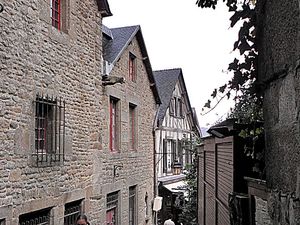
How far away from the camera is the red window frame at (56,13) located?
8359 mm

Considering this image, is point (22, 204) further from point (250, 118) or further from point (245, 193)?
point (250, 118)

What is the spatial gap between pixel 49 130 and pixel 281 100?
6561 millimetres

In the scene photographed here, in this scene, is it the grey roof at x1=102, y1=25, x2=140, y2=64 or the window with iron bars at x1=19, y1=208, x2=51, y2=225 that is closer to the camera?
the window with iron bars at x1=19, y1=208, x2=51, y2=225

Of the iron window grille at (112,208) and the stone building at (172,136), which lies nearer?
the iron window grille at (112,208)

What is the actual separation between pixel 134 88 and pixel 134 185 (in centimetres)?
324

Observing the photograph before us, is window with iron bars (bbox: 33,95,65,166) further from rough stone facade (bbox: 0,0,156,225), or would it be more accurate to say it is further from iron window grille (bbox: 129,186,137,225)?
iron window grille (bbox: 129,186,137,225)

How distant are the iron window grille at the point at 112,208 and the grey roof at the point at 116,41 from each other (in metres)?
3.84

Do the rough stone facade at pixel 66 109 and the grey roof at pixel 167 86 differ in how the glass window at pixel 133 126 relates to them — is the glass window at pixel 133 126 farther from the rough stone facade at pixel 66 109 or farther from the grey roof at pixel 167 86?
the grey roof at pixel 167 86

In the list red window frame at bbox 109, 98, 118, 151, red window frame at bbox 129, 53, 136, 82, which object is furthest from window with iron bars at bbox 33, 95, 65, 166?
red window frame at bbox 129, 53, 136, 82

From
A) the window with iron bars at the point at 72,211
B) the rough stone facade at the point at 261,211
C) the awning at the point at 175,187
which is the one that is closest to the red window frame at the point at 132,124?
the window with iron bars at the point at 72,211

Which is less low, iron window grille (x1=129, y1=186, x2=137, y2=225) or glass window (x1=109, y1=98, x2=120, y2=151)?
glass window (x1=109, y1=98, x2=120, y2=151)

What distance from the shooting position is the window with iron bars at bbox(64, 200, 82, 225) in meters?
8.64

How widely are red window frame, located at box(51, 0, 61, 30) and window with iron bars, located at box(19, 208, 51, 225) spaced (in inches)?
146

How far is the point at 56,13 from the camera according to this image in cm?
848
